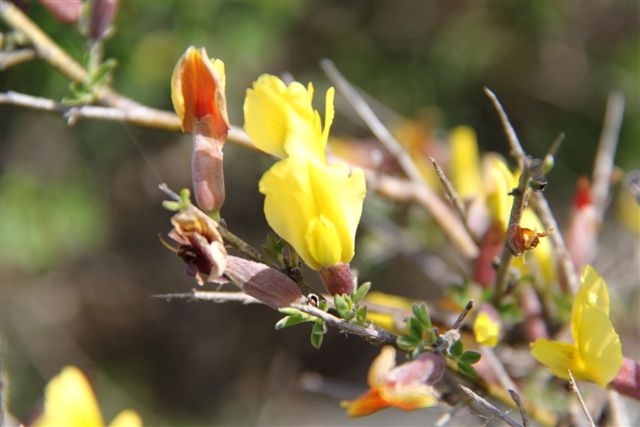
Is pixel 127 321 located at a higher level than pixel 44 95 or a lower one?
lower

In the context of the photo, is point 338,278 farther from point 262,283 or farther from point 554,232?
point 554,232

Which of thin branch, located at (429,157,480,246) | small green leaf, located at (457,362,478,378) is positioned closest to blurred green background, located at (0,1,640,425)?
thin branch, located at (429,157,480,246)

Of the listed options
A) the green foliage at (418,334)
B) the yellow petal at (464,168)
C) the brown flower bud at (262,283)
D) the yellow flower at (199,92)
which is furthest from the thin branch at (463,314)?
Result: the yellow petal at (464,168)

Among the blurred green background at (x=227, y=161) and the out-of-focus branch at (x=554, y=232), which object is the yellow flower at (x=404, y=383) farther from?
the blurred green background at (x=227, y=161)

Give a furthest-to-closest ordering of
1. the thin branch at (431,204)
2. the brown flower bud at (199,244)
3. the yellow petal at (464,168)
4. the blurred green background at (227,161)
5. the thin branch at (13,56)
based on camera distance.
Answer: the blurred green background at (227,161), the yellow petal at (464,168), the thin branch at (431,204), the thin branch at (13,56), the brown flower bud at (199,244)

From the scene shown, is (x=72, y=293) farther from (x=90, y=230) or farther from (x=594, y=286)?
(x=594, y=286)

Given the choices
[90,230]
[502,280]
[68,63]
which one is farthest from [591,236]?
[90,230]
